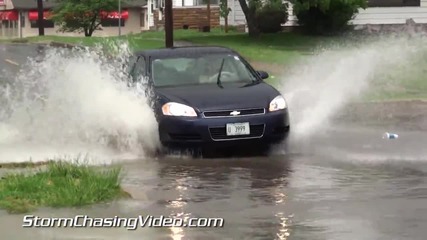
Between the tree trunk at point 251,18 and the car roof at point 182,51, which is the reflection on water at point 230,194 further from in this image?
the tree trunk at point 251,18

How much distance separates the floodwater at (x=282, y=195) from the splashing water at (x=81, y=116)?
92mm

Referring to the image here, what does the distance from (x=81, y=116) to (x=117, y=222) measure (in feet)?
19.0

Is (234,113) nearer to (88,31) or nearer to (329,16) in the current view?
(329,16)

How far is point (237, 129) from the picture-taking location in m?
11.9

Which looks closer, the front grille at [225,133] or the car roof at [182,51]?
the front grille at [225,133]

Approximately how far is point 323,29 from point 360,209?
32.6 metres

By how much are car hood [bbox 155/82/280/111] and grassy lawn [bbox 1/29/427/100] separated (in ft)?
25.3

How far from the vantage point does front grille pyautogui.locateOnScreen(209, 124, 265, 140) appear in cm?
1190

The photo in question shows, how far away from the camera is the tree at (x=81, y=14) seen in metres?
62.2

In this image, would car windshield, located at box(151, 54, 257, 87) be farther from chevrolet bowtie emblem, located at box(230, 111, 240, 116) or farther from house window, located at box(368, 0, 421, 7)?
house window, located at box(368, 0, 421, 7)

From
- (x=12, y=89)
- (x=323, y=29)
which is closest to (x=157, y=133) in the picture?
(x=12, y=89)

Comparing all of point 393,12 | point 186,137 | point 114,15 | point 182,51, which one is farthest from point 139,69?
point 114,15

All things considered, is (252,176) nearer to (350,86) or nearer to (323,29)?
(350,86)

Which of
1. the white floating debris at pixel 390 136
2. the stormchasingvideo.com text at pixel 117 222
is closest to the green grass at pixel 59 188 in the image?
the stormchasingvideo.com text at pixel 117 222
